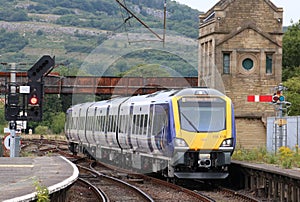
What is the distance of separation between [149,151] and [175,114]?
124 inches

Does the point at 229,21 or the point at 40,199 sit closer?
the point at 40,199

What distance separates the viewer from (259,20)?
122ft

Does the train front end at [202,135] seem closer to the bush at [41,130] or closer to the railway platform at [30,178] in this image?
the railway platform at [30,178]

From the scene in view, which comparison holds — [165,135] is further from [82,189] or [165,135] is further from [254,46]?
[254,46]

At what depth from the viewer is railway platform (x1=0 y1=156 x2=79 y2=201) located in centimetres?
1183

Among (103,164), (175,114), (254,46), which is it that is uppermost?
(254,46)

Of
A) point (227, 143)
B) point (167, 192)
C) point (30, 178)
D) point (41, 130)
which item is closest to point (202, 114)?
point (227, 143)

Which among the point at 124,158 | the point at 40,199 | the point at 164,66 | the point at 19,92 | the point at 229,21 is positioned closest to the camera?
the point at 40,199

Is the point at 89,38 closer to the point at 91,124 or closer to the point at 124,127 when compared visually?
the point at 91,124

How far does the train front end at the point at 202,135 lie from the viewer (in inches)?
831

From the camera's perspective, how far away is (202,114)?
21547mm

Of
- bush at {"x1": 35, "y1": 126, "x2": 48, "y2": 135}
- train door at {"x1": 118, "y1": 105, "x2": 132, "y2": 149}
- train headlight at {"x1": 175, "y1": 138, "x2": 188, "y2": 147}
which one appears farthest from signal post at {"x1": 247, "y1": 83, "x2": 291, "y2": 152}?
bush at {"x1": 35, "y1": 126, "x2": 48, "y2": 135}

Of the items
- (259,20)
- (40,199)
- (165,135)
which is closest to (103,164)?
(259,20)

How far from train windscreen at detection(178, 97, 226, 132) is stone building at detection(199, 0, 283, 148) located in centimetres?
1409
